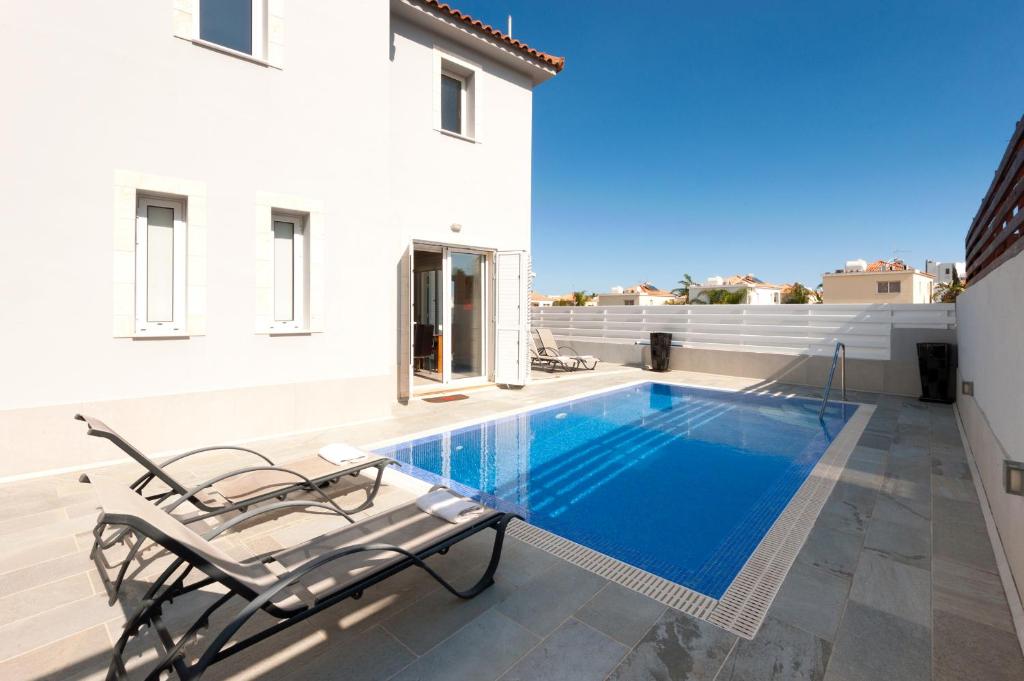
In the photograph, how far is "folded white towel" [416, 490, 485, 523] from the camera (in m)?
3.42

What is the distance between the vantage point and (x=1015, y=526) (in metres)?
3.23

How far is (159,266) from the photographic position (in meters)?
6.32

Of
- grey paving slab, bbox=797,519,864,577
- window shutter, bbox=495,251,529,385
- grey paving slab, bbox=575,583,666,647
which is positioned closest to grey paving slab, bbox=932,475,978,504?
grey paving slab, bbox=797,519,864,577

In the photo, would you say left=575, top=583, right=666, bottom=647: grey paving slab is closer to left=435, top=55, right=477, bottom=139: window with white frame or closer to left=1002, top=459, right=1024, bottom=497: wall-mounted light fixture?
left=1002, top=459, right=1024, bottom=497: wall-mounted light fixture

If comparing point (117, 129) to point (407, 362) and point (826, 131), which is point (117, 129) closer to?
point (407, 362)

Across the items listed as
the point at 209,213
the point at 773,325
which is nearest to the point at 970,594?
the point at 209,213

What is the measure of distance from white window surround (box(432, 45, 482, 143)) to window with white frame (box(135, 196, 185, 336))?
5.71 metres

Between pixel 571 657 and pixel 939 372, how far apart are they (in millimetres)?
11712

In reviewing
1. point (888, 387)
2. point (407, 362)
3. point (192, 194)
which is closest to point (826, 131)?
point (888, 387)

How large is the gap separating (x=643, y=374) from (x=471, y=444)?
8576mm

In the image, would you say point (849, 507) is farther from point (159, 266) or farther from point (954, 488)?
point (159, 266)

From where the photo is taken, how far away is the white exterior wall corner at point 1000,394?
3.34 m

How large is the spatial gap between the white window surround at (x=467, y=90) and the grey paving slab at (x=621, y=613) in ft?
31.7

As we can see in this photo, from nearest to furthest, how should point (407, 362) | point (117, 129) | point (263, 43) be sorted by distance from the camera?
point (117, 129) < point (263, 43) < point (407, 362)
